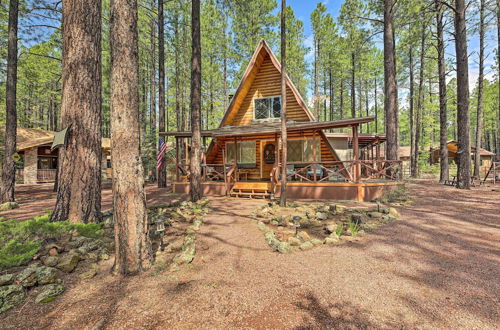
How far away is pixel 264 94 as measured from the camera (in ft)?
45.7

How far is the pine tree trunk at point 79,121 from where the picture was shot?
491cm

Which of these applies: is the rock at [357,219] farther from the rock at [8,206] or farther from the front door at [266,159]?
the rock at [8,206]

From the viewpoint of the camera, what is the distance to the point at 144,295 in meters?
2.75

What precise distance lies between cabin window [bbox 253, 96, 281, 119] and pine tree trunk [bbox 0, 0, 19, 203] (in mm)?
11685

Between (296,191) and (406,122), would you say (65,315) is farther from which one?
(406,122)

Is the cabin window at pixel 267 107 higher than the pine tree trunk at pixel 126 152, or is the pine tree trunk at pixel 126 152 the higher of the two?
the cabin window at pixel 267 107

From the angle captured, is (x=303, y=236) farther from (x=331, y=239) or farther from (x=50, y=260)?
(x=50, y=260)

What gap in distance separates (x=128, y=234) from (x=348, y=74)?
107 feet

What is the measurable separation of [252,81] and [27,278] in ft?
44.5

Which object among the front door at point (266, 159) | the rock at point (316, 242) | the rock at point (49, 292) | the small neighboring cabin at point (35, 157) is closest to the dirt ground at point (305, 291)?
the rock at point (49, 292)

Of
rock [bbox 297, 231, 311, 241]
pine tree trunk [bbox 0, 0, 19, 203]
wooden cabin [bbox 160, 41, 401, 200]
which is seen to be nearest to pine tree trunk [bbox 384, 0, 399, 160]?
wooden cabin [bbox 160, 41, 401, 200]

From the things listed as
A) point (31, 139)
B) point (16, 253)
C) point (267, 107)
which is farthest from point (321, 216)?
point (31, 139)

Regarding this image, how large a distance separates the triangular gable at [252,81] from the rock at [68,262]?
11.6 metres

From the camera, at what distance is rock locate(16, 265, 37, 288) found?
2851 millimetres
